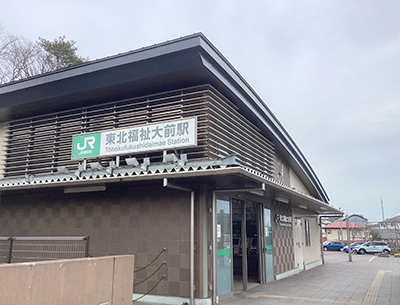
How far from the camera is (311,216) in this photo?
58.2 ft

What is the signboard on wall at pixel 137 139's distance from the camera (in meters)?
8.35

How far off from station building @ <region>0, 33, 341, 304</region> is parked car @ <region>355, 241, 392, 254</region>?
23.7 metres

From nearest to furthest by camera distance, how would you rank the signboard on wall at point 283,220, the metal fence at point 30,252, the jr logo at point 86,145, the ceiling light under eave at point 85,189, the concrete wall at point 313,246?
1. the metal fence at point 30,252
2. the ceiling light under eave at point 85,189
3. the jr logo at point 86,145
4. the signboard on wall at point 283,220
5. the concrete wall at point 313,246

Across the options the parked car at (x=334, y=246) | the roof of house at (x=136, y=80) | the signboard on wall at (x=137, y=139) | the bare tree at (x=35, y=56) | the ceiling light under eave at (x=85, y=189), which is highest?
the bare tree at (x=35, y=56)

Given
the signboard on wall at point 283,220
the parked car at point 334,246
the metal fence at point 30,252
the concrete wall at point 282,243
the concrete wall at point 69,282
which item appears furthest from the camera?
the parked car at point 334,246

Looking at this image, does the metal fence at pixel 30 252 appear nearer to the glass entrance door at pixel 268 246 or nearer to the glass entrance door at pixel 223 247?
the glass entrance door at pixel 223 247

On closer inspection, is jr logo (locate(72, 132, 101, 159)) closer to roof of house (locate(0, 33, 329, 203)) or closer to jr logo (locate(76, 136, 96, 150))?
jr logo (locate(76, 136, 96, 150))

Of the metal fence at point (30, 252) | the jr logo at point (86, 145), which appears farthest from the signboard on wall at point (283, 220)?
the metal fence at point (30, 252)

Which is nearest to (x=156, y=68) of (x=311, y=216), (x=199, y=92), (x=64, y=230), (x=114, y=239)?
(x=199, y=92)

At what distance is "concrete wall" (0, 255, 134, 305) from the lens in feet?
13.9

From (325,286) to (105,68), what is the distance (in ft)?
30.2

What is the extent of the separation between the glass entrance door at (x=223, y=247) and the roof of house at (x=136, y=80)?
317cm

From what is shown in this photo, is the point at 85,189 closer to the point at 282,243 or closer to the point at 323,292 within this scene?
the point at 323,292

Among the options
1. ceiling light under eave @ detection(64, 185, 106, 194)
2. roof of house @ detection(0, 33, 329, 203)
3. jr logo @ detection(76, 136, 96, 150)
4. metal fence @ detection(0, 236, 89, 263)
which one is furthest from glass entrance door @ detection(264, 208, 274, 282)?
metal fence @ detection(0, 236, 89, 263)
